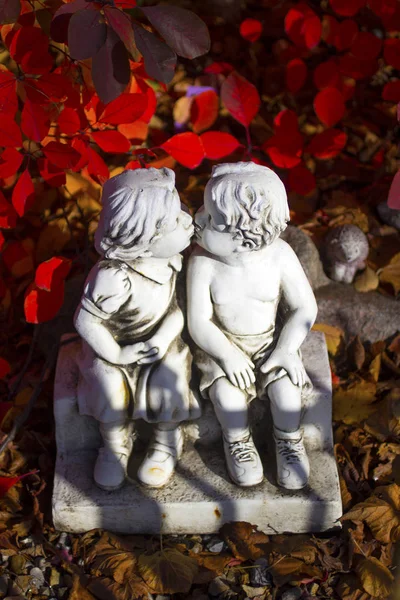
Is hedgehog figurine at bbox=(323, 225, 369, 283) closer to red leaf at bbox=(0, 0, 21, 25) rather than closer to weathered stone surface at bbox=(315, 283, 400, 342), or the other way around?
weathered stone surface at bbox=(315, 283, 400, 342)

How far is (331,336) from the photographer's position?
343cm

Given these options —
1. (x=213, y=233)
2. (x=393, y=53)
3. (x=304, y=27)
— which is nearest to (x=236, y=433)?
(x=213, y=233)

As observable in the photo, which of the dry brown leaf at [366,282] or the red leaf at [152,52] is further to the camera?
the dry brown leaf at [366,282]

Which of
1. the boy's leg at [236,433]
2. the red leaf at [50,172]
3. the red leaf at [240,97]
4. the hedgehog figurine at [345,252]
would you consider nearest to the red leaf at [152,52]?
the red leaf at [50,172]

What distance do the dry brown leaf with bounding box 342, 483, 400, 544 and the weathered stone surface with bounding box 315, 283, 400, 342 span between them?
882mm

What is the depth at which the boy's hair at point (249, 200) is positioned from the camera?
230cm

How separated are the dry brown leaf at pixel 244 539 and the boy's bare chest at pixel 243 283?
81 centimetres

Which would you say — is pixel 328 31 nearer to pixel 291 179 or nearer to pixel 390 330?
pixel 291 179

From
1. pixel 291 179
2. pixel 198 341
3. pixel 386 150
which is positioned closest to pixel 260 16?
pixel 386 150

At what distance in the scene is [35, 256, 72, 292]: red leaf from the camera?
113 inches

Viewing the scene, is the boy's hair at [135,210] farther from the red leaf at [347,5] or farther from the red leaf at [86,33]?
the red leaf at [347,5]

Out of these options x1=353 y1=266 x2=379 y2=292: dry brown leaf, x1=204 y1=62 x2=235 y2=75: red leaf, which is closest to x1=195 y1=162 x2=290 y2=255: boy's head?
x1=353 y1=266 x2=379 y2=292: dry brown leaf

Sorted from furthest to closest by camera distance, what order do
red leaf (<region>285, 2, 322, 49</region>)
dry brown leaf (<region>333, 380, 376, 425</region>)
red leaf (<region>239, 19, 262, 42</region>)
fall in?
red leaf (<region>239, 19, 262, 42</region>) → red leaf (<region>285, 2, 322, 49</region>) → dry brown leaf (<region>333, 380, 376, 425</region>)

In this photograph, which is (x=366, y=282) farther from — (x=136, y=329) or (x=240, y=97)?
(x=136, y=329)
